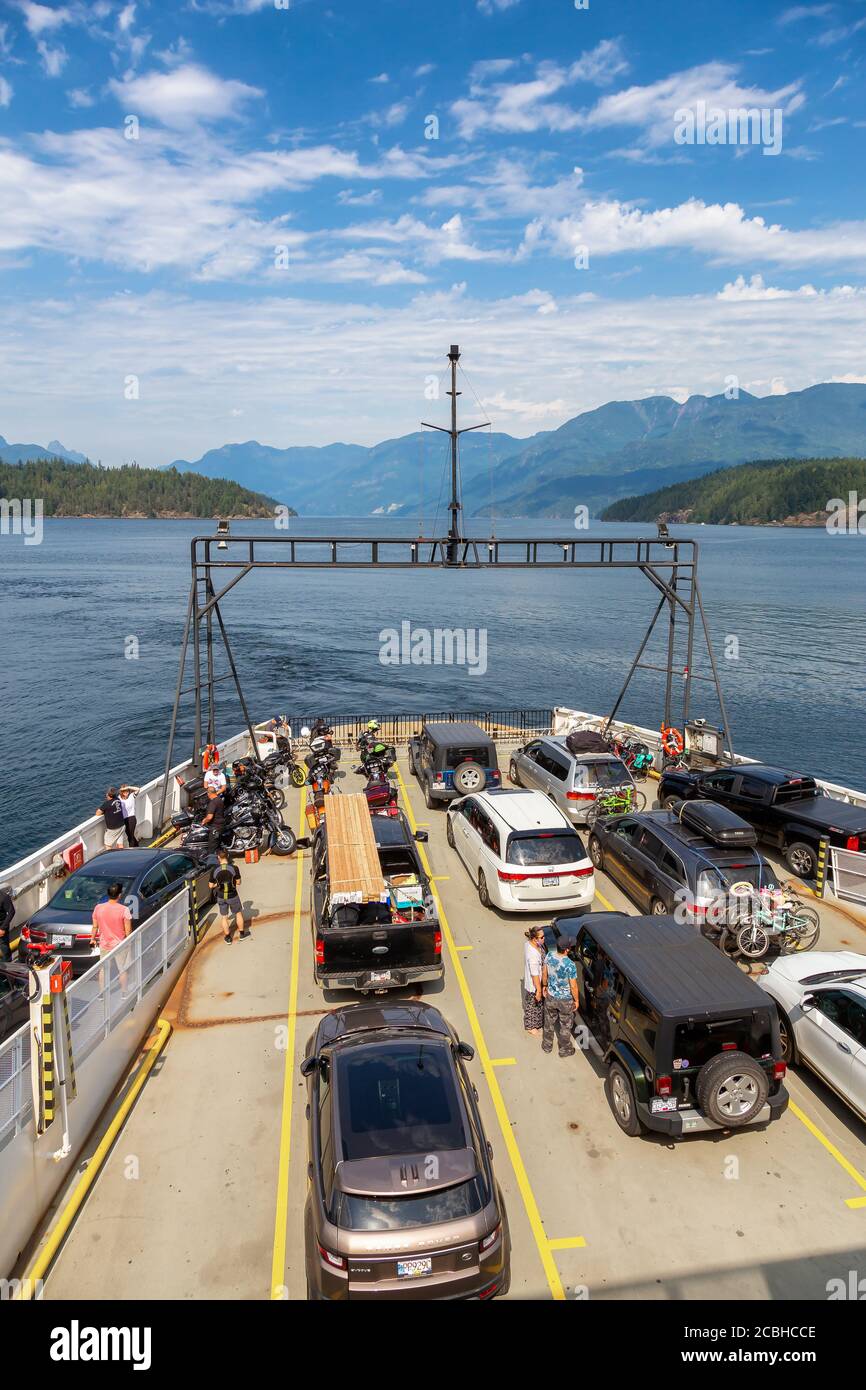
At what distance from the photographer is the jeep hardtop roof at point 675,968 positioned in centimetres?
746

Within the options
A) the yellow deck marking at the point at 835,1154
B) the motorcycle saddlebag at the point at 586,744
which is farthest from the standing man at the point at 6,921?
the motorcycle saddlebag at the point at 586,744

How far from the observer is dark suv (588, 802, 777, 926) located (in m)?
11.2

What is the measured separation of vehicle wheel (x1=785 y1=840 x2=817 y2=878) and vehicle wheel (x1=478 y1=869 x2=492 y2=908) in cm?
550

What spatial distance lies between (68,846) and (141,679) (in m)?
44.0

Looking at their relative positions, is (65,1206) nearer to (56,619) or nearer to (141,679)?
(141,679)

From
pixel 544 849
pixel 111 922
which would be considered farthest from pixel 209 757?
pixel 544 849

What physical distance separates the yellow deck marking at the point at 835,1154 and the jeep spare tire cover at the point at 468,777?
32.5 ft

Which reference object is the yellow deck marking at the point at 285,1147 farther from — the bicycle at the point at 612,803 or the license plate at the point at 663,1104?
the bicycle at the point at 612,803

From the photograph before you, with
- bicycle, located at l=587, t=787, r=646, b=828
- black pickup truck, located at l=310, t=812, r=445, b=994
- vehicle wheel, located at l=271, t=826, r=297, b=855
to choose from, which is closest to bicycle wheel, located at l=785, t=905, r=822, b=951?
black pickup truck, located at l=310, t=812, r=445, b=994

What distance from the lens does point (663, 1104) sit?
745cm

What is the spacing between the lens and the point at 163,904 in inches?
457

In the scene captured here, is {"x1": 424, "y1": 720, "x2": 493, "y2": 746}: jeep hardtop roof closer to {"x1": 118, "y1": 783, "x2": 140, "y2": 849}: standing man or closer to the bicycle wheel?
{"x1": 118, "y1": 783, "x2": 140, "y2": 849}: standing man

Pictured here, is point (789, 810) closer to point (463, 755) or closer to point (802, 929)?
point (802, 929)

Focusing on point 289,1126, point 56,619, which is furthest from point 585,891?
point 56,619
